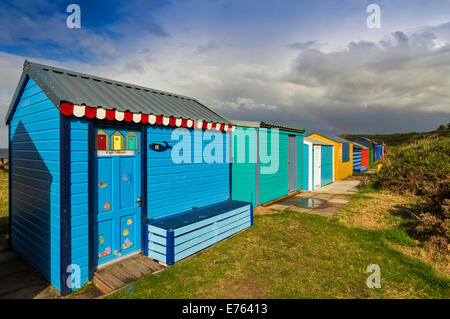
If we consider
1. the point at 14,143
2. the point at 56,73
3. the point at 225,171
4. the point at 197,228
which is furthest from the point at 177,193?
the point at 14,143

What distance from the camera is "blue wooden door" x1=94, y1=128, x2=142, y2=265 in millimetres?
4316

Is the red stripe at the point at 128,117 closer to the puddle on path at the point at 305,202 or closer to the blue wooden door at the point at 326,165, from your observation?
the puddle on path at the point at 305,202

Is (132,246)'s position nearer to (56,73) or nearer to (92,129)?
(92,129)

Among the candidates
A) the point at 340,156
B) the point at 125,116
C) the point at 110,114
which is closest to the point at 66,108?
the point at 110,114

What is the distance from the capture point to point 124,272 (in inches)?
167

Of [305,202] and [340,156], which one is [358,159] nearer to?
[340,156]

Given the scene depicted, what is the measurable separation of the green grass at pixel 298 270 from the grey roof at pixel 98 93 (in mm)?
3052

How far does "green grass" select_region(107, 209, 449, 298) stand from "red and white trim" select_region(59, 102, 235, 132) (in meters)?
2.78

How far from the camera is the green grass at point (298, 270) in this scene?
3.72m

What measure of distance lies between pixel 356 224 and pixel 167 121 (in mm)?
5823

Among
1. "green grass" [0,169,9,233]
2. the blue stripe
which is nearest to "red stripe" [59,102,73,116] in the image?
the blue stripe
